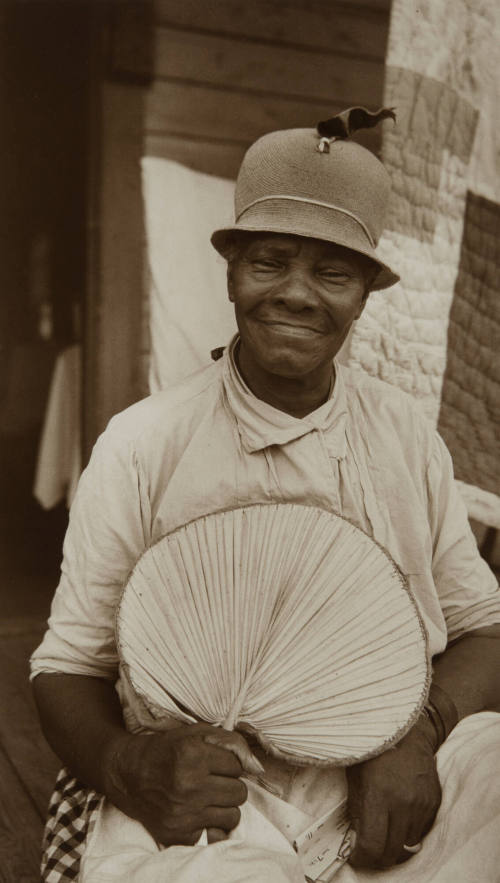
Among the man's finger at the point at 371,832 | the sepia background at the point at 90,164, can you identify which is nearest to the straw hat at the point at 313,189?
the man's finger at the point at 371,832

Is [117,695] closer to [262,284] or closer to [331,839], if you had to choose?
[331,839]

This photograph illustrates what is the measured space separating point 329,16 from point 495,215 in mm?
830

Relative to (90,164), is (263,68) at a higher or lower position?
higher

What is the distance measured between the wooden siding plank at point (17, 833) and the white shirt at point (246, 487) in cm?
88

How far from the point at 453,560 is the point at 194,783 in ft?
2.11

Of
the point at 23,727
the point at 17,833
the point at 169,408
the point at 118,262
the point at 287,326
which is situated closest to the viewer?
the point at 287,326

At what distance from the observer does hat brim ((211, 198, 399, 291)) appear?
1343 millimetres

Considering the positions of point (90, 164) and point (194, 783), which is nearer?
point (194, 783)

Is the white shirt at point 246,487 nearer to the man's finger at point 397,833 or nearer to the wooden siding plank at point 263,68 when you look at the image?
the man's finger at point 397,833

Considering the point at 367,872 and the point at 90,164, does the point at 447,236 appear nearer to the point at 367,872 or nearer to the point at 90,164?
the point at 90,164

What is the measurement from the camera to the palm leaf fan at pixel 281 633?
123 centimetres

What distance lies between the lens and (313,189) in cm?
136

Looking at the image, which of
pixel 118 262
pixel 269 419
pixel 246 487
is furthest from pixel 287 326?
pixel 118 262

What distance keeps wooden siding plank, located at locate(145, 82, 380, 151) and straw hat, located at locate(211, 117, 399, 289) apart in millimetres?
1278
